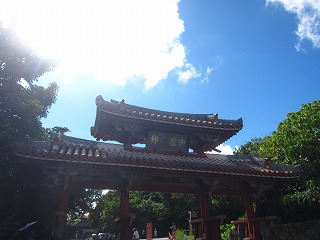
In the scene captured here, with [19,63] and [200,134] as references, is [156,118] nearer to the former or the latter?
[200,134]

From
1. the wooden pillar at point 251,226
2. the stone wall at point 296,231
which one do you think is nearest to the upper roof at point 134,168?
the wooden pillar at point 251,226

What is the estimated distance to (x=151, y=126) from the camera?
12.8 m

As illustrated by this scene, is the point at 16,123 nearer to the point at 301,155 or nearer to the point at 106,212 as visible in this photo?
the point at 301,155

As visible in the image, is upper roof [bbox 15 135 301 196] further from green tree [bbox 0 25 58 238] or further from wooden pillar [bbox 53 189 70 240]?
green tree [bbox 0 25 58 238]

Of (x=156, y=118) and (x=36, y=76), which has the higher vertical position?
(x=36, y=76)

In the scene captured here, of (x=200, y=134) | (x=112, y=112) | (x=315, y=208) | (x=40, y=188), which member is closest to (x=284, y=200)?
(x=315, y=208)

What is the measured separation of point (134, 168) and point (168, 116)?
4.00 m

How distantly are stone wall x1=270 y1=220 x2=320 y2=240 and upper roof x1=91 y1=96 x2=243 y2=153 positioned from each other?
466cm

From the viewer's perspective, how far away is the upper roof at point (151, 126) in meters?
12.1

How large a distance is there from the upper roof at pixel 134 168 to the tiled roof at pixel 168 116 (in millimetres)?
1617

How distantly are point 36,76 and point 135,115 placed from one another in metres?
5.87

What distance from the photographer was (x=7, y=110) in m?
11.7

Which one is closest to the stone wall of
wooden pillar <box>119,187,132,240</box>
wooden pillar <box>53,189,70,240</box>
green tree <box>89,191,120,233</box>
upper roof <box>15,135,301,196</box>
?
upper roof <box>15,135,301,196</box>

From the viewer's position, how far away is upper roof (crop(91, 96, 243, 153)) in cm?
1211
